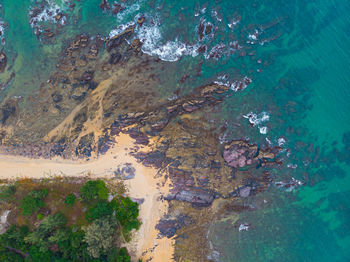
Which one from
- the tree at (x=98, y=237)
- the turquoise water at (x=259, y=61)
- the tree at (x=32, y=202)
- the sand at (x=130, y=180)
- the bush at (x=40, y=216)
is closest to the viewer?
the tree at (x=98, y=237)

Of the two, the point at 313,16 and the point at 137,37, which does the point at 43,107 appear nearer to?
the point at 137,37

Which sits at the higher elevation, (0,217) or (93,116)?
(93,116)

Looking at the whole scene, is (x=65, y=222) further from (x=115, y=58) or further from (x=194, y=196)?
(x=115, y=58)

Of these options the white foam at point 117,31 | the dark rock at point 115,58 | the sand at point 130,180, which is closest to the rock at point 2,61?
the sand at point 130,180

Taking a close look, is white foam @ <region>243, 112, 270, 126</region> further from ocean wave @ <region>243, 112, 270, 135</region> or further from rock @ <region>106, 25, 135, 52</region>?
rock @ <region>106, 25, 135, 52</region>

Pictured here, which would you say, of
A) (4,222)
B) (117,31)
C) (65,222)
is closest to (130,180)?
(65,222)

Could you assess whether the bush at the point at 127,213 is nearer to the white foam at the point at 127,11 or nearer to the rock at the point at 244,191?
the rock at the point at 244,191

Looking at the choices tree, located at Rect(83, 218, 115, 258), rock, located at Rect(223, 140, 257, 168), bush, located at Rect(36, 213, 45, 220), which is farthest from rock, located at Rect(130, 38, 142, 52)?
bush, located at Rect(36, 213, 45, 220)

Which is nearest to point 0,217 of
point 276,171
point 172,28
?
point 172,28
